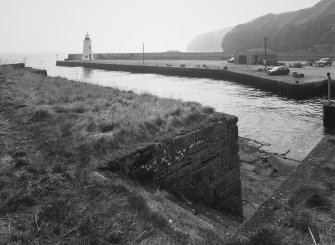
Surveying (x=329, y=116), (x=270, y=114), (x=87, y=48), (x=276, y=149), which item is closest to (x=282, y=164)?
(x=276, y=149)

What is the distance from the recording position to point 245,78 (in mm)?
41219

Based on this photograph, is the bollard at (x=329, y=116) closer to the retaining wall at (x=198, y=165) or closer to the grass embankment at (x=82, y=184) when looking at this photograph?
the retaining wall at (x=198, y=165)

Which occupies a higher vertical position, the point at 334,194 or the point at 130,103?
the point at 130,103

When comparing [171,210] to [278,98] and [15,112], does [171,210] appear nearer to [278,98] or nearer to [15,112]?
[15,112]

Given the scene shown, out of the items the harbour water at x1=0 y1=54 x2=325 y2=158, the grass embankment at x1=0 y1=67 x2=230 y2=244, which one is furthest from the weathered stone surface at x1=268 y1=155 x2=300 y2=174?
the grass embankment at x1=0 y1=67 x2=230 y2=244

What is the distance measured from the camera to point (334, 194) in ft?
13.4

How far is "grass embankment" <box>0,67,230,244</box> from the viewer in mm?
3314

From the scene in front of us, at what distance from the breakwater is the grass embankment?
82.3ft

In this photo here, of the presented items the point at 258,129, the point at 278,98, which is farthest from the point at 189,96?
the point at 258,129

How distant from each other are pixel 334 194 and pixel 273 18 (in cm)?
17702

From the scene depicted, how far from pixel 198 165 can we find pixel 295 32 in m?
133

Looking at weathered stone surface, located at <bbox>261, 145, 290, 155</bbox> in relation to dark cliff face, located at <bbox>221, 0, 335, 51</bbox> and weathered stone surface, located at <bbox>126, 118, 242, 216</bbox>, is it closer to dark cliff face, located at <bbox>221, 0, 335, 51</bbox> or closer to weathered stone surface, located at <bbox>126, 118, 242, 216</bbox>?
weathered stone surface, located at <bbox>126, 118, 242, 216</bbox>

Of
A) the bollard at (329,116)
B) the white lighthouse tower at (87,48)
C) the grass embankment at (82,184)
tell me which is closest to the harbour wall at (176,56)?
the white lighthouse tower at (87,48)

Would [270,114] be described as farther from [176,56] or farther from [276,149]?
[176,56]
